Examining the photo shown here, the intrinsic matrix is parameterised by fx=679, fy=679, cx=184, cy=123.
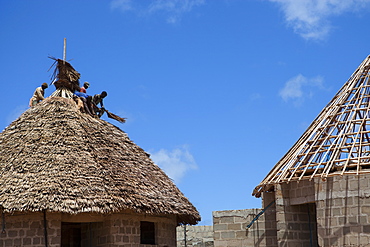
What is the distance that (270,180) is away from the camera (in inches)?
833

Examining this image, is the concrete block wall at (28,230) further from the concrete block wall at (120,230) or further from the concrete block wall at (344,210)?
the concrete block wall at (344,210)

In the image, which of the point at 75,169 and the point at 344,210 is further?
the point at 75,169

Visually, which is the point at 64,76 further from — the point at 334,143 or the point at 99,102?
the point at 334,143

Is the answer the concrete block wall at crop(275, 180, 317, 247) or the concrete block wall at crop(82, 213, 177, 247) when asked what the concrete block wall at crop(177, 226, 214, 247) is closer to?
the concrete block wall at crop(82, 213, 177, 247)

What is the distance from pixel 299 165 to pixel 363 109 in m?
2.60

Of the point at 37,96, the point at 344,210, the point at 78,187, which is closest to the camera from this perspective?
the point at 344,210

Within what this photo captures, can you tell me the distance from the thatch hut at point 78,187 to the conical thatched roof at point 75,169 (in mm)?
28

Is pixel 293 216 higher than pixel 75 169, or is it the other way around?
pixel 75 169

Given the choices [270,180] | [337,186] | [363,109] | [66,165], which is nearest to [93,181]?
[66,165]

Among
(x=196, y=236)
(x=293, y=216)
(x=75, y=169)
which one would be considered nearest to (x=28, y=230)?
(x=75, y=169)

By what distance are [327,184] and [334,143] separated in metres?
1.53

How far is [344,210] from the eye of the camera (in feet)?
62.1

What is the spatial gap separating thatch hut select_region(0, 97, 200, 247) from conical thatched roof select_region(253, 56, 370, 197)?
338 cm

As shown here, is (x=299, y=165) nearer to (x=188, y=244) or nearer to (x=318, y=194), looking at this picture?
(x=318, y=194)
